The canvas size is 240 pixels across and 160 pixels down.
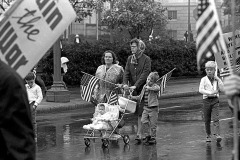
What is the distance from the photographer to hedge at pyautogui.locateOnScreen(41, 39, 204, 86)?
1004 inches

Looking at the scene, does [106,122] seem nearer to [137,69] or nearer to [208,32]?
[137,69]

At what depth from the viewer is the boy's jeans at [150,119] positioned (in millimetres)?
12148

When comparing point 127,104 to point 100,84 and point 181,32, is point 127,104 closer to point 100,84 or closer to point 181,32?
point 100,84

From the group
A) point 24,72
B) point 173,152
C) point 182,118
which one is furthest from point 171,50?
point 24,72

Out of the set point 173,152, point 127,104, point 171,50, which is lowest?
point 173,152

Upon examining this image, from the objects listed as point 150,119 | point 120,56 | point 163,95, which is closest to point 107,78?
point 150,119

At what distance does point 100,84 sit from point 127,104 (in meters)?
0.75

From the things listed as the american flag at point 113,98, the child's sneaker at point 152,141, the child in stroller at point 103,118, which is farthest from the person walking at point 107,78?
the child's sneaker at point 152,141

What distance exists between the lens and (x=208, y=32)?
527cm

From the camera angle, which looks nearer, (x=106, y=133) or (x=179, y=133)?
(x=106, y=133)

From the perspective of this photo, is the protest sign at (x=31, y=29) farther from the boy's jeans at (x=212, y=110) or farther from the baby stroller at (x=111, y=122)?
the boy's jeans at (x=212, y=110)

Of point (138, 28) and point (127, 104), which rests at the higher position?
point (138, 28)

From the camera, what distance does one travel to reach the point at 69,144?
478 inches

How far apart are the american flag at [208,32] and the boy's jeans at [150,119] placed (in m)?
6.88
